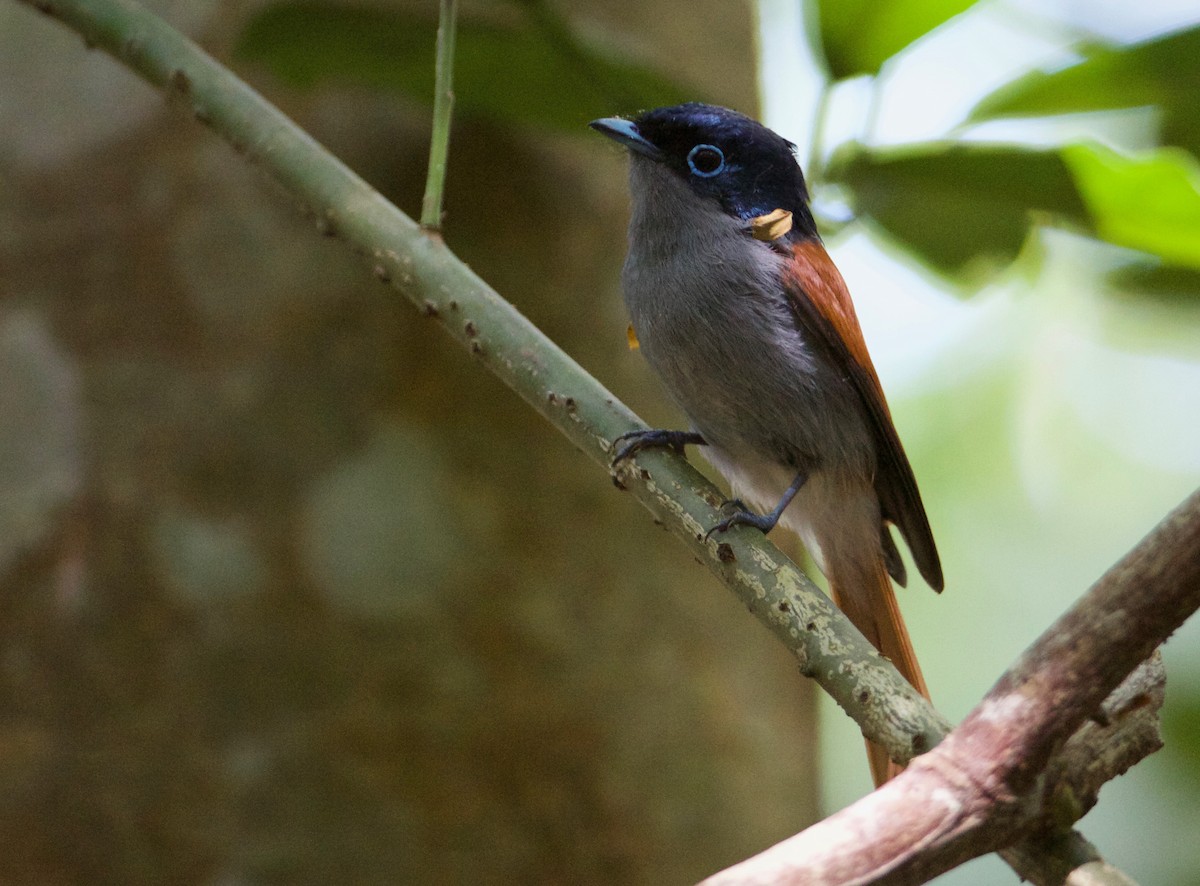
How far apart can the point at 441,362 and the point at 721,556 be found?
0.94 metres

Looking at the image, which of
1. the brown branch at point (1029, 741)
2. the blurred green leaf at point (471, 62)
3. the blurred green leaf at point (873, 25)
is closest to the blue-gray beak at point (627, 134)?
the blurred green leaf at point (471, 62)

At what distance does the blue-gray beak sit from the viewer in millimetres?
2061

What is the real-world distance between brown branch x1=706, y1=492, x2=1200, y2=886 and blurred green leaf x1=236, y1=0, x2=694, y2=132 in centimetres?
158

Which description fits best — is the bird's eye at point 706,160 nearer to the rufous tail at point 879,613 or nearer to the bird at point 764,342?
the bird at point 764,342

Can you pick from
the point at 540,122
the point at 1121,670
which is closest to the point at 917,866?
the point at 1121,670

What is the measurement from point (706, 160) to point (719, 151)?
29mm

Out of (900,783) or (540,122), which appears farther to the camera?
(540,122)

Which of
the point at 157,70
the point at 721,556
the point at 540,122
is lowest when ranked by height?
the point at 721,556

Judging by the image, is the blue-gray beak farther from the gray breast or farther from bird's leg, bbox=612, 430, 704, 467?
bird's leg, bbox=612, 430, 704, 467

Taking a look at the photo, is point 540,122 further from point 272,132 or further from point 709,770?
point 709,770

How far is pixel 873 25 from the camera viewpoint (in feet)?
6.82

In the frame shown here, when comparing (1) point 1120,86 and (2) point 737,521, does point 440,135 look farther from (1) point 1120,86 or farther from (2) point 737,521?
(1) point 1120,86

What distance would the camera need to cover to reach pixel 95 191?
6.93 ft

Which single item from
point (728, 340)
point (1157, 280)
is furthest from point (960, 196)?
point (728, 340)
